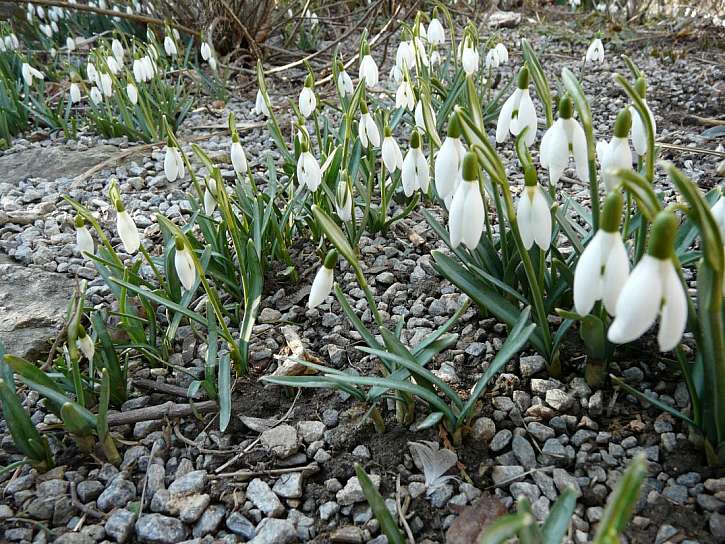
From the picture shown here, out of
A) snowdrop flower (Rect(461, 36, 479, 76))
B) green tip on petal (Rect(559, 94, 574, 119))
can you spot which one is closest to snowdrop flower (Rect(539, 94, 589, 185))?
green tip on petal (Rect(559, 94, 574, 119))

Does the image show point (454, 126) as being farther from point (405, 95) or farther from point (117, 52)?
point (117, 52)

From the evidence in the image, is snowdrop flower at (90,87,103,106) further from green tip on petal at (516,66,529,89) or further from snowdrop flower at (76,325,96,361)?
green tip on petal at (516,66,529,89)

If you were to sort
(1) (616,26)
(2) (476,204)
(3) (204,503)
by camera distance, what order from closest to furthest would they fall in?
(2) (476,204) < (3) (204,503) < (1) (616,26)

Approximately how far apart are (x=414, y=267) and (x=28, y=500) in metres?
1.28

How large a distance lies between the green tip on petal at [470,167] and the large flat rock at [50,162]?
264 centimetres

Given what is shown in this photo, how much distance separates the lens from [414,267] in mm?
2068

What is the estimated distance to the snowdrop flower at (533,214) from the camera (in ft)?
3.73

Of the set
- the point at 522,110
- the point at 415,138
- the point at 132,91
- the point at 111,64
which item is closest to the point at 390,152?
the point at 415,138

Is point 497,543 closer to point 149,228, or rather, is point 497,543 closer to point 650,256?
point 650,256

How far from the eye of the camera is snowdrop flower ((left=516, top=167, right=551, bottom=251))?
1.14 m

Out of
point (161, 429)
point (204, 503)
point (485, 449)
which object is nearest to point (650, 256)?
point (485, 449)

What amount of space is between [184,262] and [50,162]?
7.49 feet

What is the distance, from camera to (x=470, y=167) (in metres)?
1.10

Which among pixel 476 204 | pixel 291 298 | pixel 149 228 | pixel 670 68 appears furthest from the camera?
pixel 670 68
